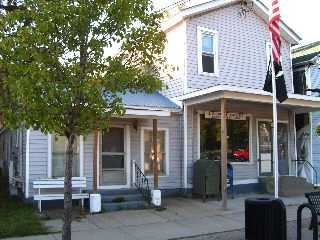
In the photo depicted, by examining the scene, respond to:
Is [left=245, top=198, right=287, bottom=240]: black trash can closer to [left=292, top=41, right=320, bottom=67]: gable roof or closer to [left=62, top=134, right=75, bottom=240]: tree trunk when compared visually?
[left=62, top=134, right=75, bottom=240]: tree trunk

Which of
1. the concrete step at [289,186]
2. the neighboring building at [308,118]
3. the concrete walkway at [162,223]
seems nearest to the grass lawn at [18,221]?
the concrete walkway at [162,223]

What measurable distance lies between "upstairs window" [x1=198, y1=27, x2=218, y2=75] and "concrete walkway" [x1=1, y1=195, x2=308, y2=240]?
512cm

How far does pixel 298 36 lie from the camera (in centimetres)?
1988

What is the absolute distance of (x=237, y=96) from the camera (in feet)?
47.0

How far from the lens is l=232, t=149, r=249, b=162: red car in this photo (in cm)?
1791

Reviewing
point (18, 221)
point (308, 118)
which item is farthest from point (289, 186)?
point (18, 221)

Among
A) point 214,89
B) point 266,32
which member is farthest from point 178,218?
point 266,32

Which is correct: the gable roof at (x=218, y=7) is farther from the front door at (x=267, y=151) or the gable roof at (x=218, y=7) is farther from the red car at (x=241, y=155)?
the red car at (x=241, y=155)

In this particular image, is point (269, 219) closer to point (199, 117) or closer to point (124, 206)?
point (124, 206)

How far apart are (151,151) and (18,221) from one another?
584 centimetres

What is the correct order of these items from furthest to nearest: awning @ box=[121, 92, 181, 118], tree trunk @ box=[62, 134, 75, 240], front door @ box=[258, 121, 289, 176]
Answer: front door @ box=[258, 121, 289, 176]
awning @ box=[121, 92, 181, 118]
tree trunk @ box=[62, 134, 75, 240]

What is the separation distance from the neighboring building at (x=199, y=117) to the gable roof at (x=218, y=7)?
0.13 feet

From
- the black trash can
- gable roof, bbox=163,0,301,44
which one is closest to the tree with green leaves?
the black trash can

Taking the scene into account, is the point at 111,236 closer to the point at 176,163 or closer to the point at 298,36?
the point at 176,163
